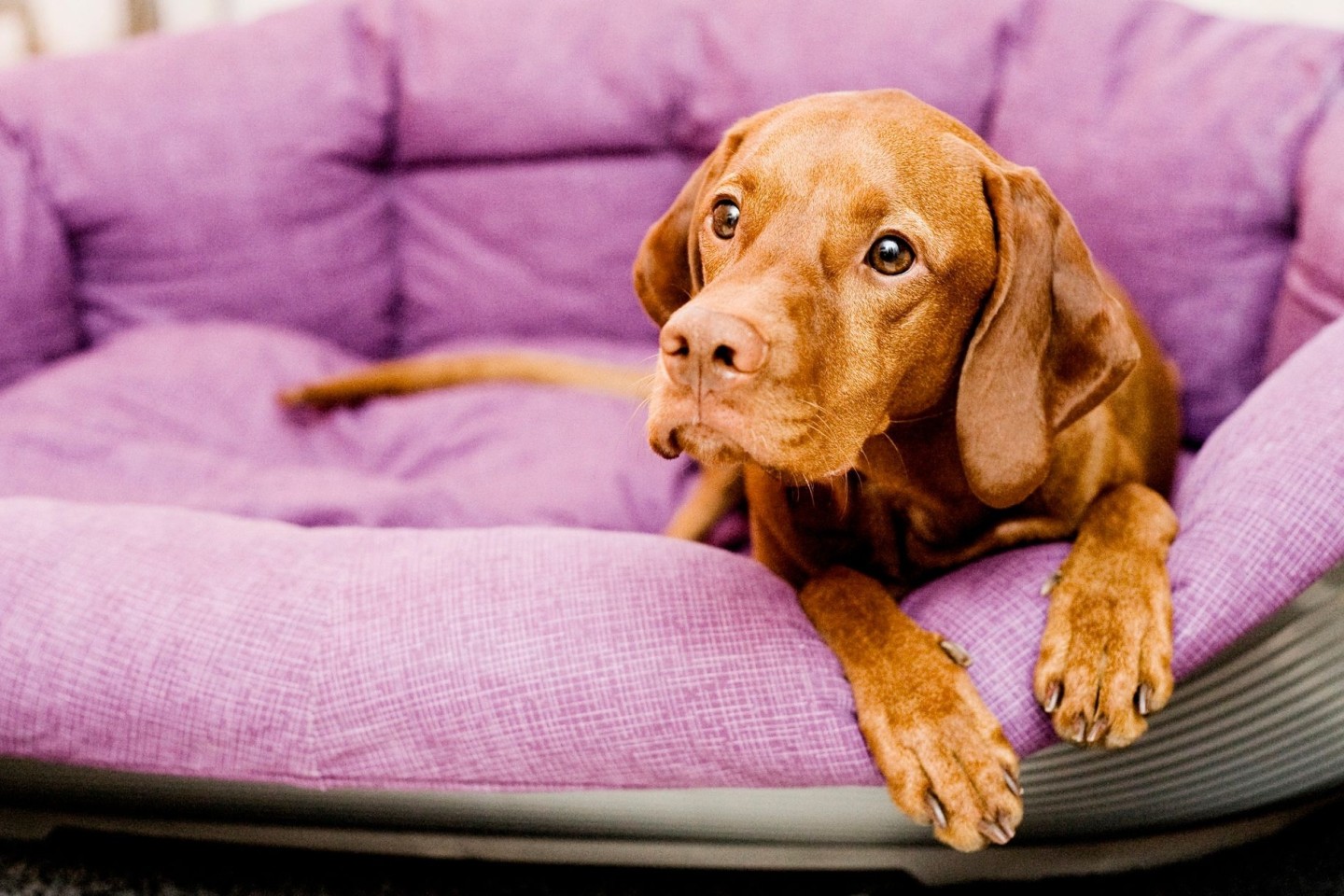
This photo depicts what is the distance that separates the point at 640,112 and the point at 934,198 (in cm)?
162

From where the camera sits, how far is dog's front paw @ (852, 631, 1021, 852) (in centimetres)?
127

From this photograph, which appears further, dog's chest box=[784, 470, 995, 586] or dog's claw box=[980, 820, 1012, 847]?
dog's chest box=[784, 470, 995, 586]

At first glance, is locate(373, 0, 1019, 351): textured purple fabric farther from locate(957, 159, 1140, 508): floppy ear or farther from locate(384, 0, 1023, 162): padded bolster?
locate(957, 159, 1140, 508): floppy ear

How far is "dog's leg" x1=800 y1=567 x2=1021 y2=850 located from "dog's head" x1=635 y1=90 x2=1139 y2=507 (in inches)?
8.8

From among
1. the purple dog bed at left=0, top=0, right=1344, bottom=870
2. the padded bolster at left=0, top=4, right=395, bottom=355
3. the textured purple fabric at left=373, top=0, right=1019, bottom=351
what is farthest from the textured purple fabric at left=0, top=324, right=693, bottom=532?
the textured purple fabric at left=373, top=0, right=1019, bottom=351

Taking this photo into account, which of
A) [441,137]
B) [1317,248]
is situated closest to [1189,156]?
[1317,248]

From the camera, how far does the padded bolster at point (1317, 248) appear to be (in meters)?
2.05

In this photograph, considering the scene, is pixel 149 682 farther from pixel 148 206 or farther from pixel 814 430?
pixel 148 206

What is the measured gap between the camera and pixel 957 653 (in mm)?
1396

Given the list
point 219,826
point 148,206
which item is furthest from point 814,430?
point 148,206

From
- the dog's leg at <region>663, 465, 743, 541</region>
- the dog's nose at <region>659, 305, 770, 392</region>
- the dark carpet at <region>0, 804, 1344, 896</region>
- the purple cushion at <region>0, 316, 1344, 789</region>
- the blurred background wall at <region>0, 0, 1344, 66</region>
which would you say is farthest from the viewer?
the blurred background wall at <region>0, 0, 1344, 66</region>

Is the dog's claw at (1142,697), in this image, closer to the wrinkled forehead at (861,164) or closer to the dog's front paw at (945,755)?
the dog's front paw at (945,755)

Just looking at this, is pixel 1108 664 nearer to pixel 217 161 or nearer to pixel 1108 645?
pixel 1108 645

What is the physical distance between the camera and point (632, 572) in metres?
1.56
